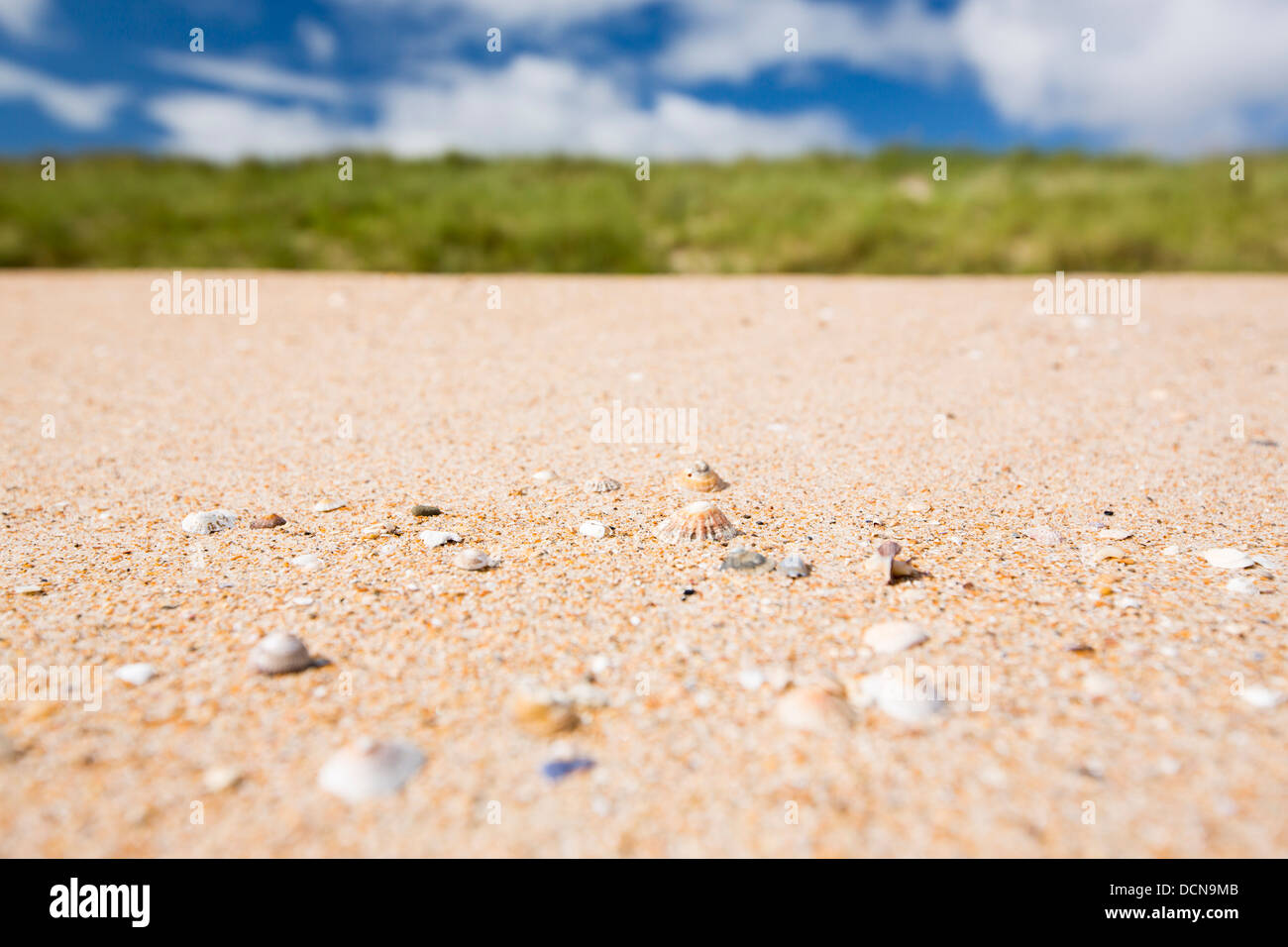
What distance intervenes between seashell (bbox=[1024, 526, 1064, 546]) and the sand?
0.04 m

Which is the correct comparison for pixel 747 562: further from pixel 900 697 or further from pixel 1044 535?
pixel 1044 535

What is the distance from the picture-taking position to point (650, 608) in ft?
5.78

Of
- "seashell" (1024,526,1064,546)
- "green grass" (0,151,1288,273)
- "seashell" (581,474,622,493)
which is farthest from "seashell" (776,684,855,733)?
"green grass" (0,151,1288,273)

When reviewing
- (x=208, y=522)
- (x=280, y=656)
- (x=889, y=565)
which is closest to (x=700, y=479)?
(x=889, y=565)

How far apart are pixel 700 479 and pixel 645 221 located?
6.65 metres

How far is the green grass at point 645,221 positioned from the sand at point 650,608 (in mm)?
3673

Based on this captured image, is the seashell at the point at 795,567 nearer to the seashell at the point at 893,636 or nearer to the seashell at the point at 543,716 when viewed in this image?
the seashell at the point at 893,636

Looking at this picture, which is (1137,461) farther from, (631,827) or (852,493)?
(631,827)

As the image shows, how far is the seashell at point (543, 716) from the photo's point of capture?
1344 millimetres

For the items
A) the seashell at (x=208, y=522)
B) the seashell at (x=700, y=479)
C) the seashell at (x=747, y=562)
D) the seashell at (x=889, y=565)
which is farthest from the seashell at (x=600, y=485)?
the seashell at (x=208, y=522)

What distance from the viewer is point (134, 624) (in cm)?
169

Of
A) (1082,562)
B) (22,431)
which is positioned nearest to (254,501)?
(22,431)

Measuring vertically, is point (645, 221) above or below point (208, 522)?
above

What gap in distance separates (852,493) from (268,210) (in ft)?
27.4
